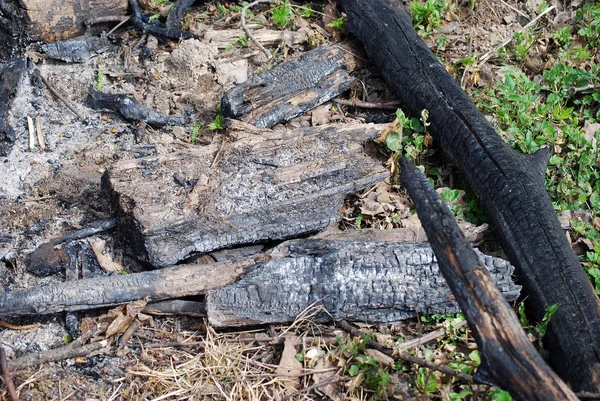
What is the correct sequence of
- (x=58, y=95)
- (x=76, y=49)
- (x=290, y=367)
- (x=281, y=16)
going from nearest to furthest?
(x=290, y=367) → (x=58, y=95) → (x=76, y=49) → (x=281, y=16)

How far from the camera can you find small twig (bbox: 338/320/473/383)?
2880 millimetres

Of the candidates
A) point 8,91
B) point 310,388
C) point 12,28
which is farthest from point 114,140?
point 310,388

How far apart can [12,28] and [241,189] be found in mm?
2643

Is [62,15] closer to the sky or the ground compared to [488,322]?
closer to the ground

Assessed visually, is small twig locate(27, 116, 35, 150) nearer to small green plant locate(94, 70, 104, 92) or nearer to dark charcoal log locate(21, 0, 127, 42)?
small green plant locate(94, 70, 104, 92)

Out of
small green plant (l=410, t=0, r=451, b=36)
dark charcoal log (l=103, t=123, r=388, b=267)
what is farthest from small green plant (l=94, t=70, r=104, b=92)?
small green plant (l=410, t=0, r=451, b=36)

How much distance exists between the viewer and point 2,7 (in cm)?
478

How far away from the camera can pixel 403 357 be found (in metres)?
3.05

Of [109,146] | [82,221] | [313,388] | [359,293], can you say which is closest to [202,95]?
[109,146]

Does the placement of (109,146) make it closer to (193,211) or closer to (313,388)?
(193,211)

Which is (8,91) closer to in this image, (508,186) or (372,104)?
(372,104)

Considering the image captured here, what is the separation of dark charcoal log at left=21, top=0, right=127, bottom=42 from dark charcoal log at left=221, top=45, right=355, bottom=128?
1.70 metres

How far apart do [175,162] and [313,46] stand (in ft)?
6.39

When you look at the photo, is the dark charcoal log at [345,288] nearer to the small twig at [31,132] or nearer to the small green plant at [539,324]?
the small green plant at [539,324]
